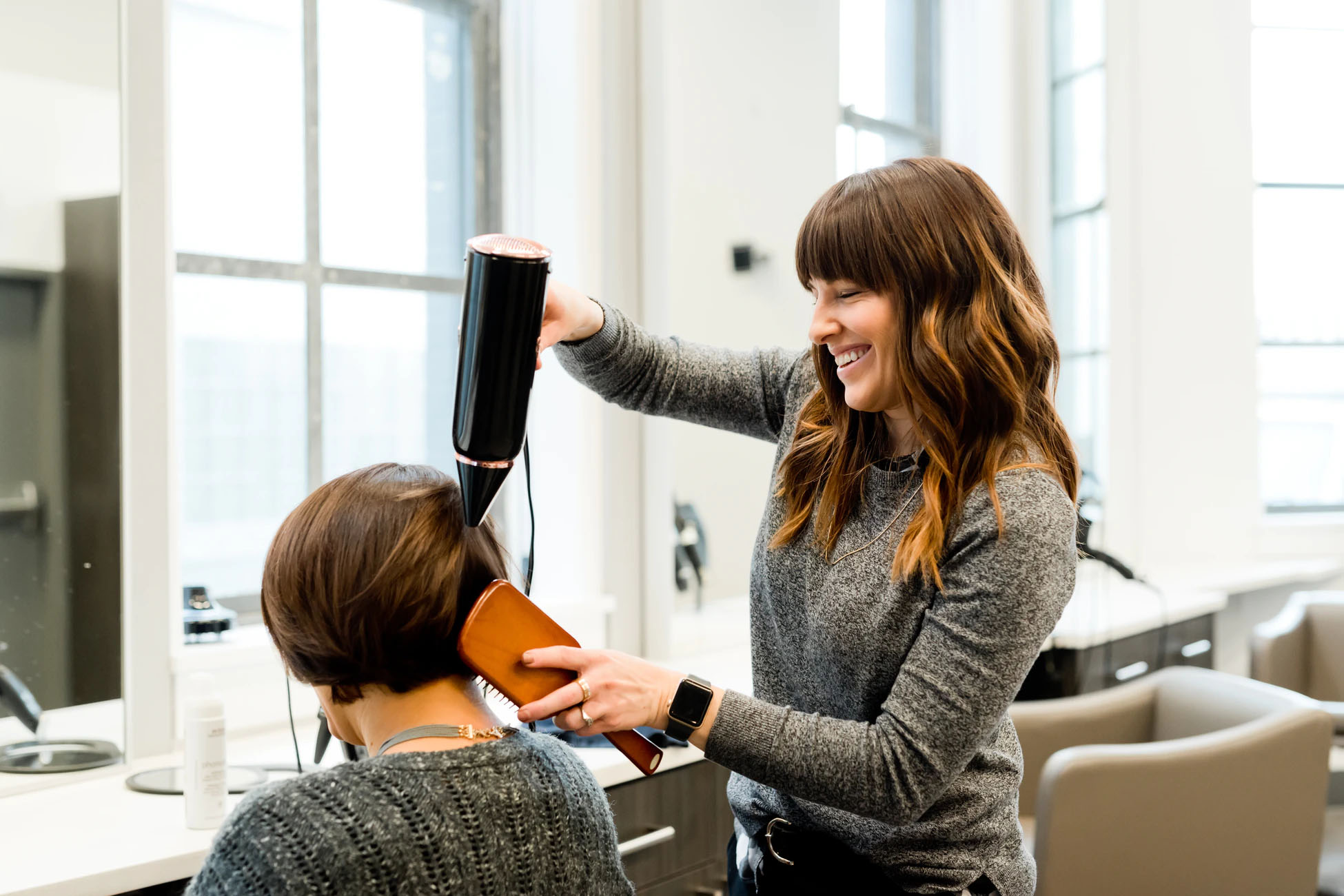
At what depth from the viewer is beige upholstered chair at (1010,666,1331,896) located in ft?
5.88

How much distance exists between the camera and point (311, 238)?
7.51ft

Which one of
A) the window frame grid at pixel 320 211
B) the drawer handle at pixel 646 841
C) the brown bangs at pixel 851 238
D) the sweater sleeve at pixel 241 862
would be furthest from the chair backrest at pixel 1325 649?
the sweater sleeve at pixel 241 862

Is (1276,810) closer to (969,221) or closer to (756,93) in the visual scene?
(969,221)

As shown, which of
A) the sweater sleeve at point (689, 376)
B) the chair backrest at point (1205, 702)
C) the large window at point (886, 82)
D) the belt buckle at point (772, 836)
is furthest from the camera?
the large window at point (886, 82)

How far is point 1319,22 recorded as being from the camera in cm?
459

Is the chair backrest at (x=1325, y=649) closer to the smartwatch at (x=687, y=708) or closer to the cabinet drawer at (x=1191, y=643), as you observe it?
the cabinet drawer at (x=1191, y=643)

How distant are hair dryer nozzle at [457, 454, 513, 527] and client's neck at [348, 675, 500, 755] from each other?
16 centimetres

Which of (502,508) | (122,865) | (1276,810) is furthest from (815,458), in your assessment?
(502,508)

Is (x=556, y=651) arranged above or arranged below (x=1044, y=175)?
below

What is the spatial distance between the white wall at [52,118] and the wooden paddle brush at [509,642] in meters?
1.03

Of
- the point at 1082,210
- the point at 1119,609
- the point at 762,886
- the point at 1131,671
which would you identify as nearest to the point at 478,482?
the point at 762,886

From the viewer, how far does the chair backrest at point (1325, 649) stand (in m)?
3.03

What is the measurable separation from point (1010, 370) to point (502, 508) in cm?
167

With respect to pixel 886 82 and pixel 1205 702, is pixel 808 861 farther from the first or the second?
pixel 886 82
